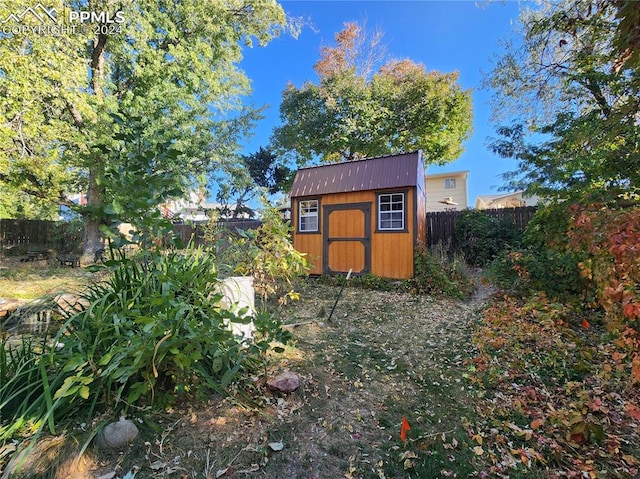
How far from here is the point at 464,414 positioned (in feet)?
6.88

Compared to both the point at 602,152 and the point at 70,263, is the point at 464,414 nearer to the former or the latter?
the point at 602,152

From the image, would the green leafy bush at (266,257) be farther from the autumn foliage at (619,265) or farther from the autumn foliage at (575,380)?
the autumn foliage at (619,265)

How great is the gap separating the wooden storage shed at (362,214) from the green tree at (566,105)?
2506mm

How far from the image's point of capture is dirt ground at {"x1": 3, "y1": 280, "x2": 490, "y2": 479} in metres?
1.49

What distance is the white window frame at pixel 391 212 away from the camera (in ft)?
21.9

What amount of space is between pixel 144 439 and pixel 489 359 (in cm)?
289

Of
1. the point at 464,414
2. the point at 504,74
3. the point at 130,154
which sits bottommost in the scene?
the point at 464,414

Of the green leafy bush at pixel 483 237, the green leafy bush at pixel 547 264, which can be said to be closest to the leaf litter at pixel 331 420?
the green leafy bush at pixel 547 264

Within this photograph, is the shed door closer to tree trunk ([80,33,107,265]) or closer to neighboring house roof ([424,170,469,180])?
tree trunk ([80,33,107,265])

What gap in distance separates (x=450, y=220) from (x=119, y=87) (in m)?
11.3

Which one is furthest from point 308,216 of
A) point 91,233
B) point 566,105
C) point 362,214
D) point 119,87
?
point 119,87

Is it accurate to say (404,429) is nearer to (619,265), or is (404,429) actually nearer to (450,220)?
(619,265)

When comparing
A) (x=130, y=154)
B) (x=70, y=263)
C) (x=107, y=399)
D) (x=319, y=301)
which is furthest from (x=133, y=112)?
(x=107, y=399)

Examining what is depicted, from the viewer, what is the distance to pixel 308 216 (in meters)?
7.87
